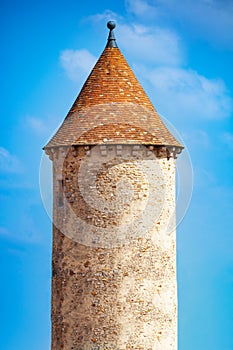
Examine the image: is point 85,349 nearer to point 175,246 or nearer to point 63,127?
point 175,246

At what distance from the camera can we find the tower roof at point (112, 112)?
22.1m

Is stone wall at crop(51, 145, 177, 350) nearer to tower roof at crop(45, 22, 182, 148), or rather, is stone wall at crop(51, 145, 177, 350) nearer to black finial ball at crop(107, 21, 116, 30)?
tower roof at crop(45, 22, 182, 148)

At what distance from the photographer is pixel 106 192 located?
2188 centimetres

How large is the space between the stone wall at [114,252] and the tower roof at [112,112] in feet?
0.76

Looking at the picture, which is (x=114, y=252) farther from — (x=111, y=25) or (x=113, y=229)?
(x=111, y=25)

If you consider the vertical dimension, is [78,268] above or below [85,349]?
above

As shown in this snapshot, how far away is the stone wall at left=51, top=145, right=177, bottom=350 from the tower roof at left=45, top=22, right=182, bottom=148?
0.23 m

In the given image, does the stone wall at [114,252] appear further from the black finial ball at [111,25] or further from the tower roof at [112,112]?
the black finial ball at [111,25]

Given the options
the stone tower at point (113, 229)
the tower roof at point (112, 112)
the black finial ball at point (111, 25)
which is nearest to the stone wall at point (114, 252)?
the stone tower at point (113, 229)

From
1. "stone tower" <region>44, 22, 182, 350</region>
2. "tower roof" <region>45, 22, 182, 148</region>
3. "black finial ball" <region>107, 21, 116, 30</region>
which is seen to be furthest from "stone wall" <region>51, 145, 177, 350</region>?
"black finial ball" <region>107, 21, 116, 30</region>

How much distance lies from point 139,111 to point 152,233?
2.55 metres

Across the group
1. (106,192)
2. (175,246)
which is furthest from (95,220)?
(175,246)

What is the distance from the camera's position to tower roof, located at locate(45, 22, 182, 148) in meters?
22.1

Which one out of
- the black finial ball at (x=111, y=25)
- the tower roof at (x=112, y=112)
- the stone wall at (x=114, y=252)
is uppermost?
the black finial ball at (x=111, y=25)
